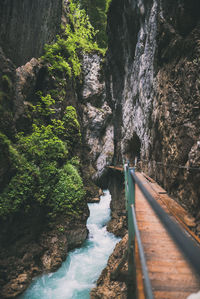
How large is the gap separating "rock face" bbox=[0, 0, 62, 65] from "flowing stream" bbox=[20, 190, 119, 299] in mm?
10893

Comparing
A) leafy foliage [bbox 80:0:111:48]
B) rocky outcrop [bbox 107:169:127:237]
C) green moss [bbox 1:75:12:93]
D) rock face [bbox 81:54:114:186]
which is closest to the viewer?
green moss [bbox 1:75:12:93]

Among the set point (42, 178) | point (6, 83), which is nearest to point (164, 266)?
point (42, 178)

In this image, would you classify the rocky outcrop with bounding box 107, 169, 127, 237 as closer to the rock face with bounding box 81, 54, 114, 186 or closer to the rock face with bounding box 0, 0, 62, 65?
the rock face with bounding box 81, 54, 114, 186

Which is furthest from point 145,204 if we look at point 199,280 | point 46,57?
point 46,57

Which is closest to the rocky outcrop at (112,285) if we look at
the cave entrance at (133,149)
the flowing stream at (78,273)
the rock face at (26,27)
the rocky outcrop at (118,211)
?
the flowing stream at (78,273)

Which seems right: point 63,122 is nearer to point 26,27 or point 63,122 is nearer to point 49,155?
point 49,155

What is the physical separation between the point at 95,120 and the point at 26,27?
34.3 feet

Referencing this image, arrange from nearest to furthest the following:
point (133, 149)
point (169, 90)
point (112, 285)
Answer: point (112, 285) < point (169, 90) < point (133, 149)

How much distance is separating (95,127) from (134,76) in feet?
25.1

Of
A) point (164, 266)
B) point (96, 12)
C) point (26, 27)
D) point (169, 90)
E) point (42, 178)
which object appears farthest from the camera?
point (96, 12)

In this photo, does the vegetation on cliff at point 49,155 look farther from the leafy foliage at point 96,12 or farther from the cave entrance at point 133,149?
the leafy foliage at point 96,12

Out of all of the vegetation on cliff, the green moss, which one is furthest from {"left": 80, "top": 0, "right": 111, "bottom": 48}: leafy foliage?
the green moss

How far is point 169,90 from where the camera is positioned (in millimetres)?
5926

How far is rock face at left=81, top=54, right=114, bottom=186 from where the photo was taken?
17844 millimetres
